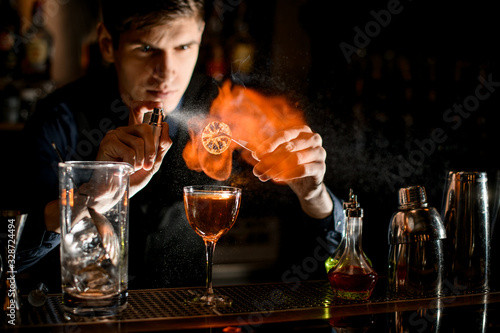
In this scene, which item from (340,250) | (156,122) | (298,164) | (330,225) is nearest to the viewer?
(156,122)

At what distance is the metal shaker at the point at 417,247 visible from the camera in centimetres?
129

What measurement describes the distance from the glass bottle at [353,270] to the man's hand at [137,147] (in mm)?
509

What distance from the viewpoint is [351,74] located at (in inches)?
64.0

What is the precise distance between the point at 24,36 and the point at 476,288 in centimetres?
140

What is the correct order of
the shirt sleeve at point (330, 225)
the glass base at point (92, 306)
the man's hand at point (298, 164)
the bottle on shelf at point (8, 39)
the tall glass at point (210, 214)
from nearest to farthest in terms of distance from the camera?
1. the glass base at point (92, 306)
2. the tall glass at point (210, 214)
3. the bottle on shelf at point (8, 39)
4. the man's hand at point (298, 164)
5. the shirt sleeve at point (330, 225)

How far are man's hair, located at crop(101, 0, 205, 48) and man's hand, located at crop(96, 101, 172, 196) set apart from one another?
20 centimetres

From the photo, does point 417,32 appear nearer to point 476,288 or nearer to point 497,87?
point 497,87

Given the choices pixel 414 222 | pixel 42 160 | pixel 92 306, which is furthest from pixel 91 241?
pixel 414 222

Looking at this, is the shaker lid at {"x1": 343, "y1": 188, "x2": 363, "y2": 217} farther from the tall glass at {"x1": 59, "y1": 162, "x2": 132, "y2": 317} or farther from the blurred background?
the tall glass at {"x1": 59, "y1": 162, "x2": 132, "y2": 317}

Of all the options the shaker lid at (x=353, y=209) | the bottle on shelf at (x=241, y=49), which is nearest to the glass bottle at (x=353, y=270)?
the shaker lid at (x=353, y=209)

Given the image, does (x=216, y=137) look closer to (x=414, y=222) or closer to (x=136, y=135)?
(x=136, y=135)

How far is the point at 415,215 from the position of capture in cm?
130

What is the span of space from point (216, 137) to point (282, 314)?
54 centimetres

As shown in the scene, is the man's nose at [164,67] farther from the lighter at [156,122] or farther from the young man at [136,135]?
the lighter at [156,122]
